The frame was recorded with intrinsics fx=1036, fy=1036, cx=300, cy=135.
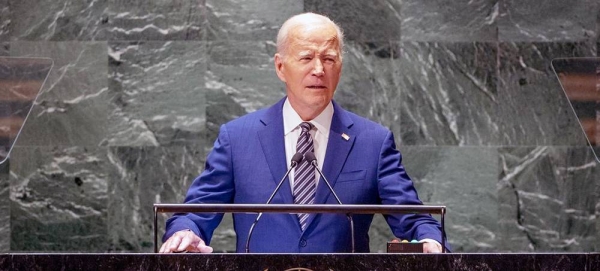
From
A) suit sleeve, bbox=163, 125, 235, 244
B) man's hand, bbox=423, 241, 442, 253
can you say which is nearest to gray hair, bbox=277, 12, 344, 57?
suit sleeve, bbox=163, 125, 235, 244

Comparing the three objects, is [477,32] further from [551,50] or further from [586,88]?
[586,88]

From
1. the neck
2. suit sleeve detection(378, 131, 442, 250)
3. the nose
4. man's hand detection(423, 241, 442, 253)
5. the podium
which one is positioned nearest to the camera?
the podium

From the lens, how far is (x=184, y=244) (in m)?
3.69

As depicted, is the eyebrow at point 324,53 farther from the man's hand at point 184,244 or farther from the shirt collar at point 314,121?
the man's hand at point 184,244

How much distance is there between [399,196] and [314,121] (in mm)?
536

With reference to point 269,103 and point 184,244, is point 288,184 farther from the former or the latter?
point 269,103

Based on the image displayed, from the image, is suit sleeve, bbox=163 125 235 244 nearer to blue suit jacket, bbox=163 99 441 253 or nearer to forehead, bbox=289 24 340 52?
blue suit jacket, bbox=163 99 441 253

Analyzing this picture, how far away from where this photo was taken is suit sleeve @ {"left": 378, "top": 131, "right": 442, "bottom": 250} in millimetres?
4126

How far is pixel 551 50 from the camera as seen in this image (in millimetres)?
6398

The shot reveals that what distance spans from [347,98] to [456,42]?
760mm

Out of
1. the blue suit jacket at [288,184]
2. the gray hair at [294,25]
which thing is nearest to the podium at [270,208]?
the blue suit jacket at [288,184]

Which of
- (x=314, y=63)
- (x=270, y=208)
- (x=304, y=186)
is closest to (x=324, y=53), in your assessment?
(x=314, y=63)

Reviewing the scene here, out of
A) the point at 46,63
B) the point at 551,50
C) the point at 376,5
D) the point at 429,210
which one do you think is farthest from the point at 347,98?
the point at 429,210

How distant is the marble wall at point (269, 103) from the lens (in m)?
6.35
